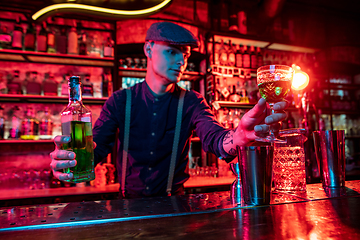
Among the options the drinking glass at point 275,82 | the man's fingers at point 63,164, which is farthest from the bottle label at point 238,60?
the man's fingers at point 63,164

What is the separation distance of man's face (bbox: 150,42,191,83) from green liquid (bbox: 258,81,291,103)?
2.15 ft

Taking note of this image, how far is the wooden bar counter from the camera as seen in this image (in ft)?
1.64

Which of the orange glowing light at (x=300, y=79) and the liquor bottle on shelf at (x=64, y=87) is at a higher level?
the liquor bottle on shelf at (x=64, y=87)

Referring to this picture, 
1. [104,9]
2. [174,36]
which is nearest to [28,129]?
[104,9]

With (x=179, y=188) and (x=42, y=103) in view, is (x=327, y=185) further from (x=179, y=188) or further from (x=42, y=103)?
(x=42, y=103)

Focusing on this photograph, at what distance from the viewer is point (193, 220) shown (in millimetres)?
595

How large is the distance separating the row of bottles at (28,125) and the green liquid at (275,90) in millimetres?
2467

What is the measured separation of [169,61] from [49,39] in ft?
6.17

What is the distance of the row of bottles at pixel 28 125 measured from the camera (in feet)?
8.22

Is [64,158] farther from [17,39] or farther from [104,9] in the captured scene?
[17,39]

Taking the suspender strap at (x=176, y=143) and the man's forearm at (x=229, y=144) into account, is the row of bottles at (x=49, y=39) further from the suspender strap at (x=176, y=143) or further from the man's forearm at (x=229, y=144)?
the man's forearm at (x=229, y=144)

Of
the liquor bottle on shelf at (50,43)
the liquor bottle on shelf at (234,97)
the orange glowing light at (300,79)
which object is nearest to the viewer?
the orange glowing light at (300,79)

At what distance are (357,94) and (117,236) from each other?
15.8ft

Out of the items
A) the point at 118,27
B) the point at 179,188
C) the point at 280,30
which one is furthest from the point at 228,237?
the point at 280,30
